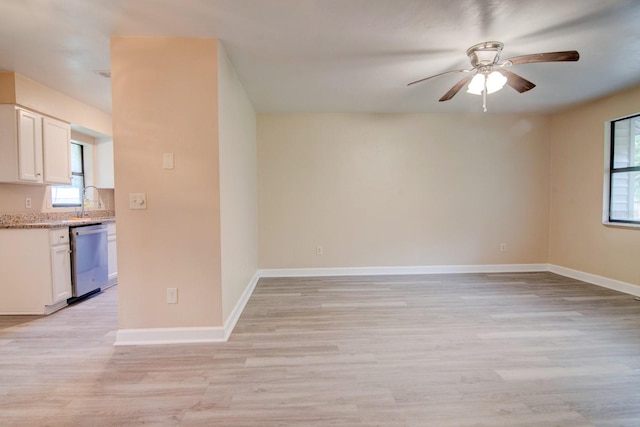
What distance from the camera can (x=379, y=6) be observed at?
193cm

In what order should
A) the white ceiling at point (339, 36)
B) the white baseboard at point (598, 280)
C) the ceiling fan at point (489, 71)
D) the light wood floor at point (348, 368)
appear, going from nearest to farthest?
the light wood floor at point (348, 368) → the white ceiling at point (339, 36) → the ceiling fan at point (489, 71) → the white baseboard at point (598, 280)

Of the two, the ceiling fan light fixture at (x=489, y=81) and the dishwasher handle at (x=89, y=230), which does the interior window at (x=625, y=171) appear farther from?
the dishwasher handle at (x=89, y=230)

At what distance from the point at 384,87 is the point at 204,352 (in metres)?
3.21

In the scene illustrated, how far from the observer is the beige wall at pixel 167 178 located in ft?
7.41

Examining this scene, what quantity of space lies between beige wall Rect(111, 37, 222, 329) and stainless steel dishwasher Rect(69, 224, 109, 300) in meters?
1.48

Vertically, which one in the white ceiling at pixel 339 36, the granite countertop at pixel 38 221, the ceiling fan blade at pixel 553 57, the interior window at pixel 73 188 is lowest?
the granite countertop at pixel 38 221

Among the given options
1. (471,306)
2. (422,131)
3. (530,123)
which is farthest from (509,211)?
(471,306)

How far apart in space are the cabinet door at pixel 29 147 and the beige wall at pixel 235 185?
2290mm

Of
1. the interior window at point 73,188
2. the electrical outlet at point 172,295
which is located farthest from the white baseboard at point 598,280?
the interior window at point 73,188

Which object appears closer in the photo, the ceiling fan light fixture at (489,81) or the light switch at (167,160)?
the light switch at (167,160)

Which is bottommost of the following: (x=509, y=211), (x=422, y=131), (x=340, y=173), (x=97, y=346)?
(x=97, y=346)

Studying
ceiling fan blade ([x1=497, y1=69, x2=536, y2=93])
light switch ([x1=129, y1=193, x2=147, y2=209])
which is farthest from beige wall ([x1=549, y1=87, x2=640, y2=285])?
light switch ([x1=129, y1=193, x2=147, y2=209])

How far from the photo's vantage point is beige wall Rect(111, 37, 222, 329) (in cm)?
226

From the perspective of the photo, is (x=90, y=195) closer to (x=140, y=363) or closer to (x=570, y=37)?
(x=140, y=363)
